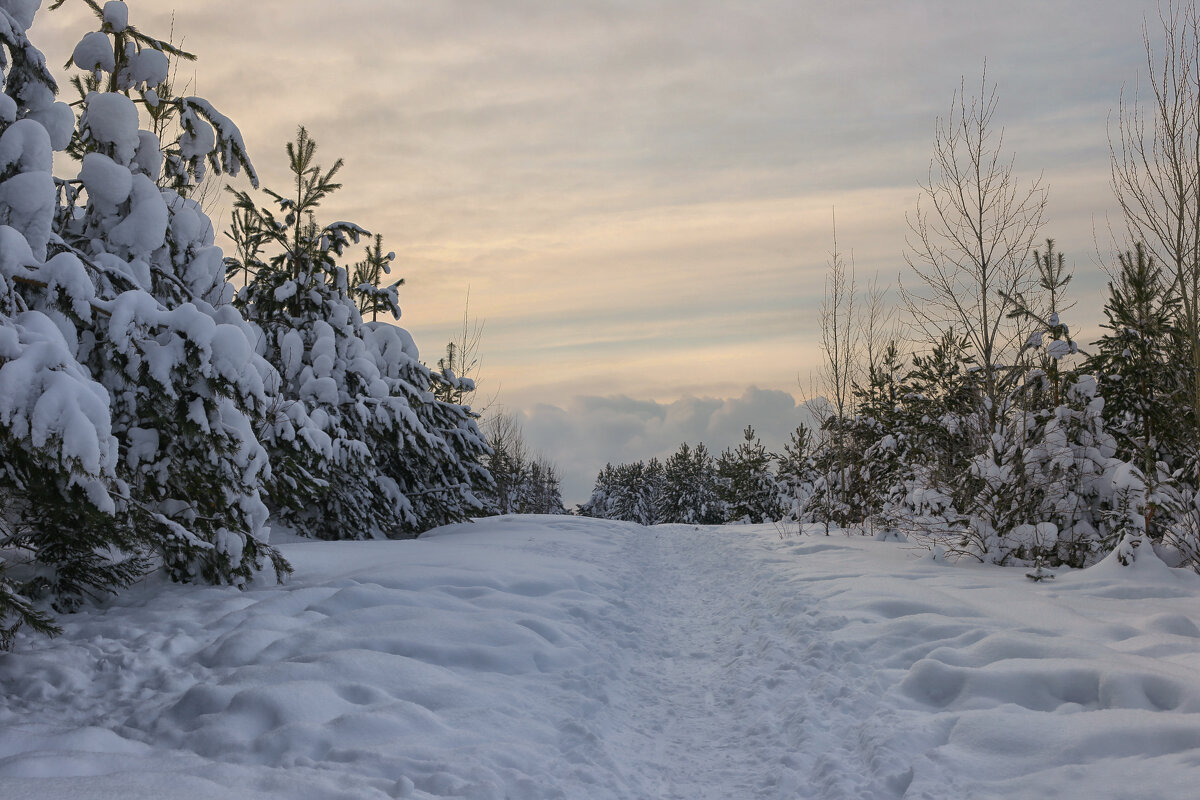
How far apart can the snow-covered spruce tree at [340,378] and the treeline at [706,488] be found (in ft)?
32.6

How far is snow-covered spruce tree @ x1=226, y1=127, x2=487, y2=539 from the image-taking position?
395 inches

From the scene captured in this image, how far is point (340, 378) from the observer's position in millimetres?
10602

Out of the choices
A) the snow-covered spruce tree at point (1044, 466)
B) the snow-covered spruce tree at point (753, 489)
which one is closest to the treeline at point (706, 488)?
the snow-covered spruce tree at point (753, 489)

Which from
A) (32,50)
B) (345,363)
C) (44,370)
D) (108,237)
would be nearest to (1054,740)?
(44,370)

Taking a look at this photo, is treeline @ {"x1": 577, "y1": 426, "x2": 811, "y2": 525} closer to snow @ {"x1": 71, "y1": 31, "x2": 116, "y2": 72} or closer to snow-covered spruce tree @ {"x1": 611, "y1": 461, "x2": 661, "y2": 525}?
snow-covered spruce tree @ {"x1": 611, "y1": 461, "x2": 661, "y2": 525}

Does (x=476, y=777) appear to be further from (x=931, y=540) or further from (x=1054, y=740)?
(x=931, y=540)

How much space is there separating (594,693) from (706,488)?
38175mm

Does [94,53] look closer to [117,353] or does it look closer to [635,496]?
[117,353]

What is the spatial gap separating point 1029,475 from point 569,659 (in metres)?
6.20

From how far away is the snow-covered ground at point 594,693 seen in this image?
3.29m

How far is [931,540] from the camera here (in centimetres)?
966

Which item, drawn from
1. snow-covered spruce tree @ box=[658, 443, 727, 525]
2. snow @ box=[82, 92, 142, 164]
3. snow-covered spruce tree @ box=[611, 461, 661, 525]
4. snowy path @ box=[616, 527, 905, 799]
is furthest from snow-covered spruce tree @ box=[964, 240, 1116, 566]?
snow-covered spruce tree @ box=[611, 461, 661, 525]

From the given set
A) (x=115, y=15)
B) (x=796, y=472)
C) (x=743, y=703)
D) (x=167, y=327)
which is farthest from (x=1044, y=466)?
(x=796, y=472)

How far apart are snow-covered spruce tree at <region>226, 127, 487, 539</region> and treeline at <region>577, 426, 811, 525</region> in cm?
995
